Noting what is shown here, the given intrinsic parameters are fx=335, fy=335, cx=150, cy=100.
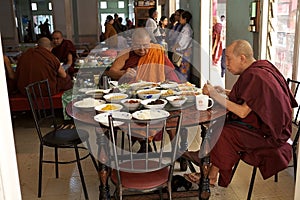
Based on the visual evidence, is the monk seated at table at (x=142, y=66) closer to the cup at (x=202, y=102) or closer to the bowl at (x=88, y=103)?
the bowl at (x=88, y=103)

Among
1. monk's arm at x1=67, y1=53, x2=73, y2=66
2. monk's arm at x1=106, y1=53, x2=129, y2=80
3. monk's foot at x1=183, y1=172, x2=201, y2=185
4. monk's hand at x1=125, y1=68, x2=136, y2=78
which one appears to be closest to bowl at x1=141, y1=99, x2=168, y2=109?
monk's foot at x1=183, y1=172, x2=201, y2=185

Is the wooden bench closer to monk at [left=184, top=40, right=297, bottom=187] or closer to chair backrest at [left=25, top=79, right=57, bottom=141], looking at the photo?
chair backrest at [left=25, top=79, right=57, bottom=141]

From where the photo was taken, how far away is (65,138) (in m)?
2.47

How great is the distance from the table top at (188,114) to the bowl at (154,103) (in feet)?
0.23

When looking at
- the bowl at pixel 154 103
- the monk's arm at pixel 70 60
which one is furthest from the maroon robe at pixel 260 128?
the monk's arm at pixel 70 60

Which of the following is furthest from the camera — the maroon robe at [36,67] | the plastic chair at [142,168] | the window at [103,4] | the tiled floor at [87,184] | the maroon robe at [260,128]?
the window at [103,4]

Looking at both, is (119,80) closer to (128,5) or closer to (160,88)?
(160,88)

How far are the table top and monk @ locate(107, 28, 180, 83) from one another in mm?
1120

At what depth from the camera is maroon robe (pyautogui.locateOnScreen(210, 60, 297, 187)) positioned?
213 cm

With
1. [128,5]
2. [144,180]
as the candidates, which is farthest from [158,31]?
[144,180]

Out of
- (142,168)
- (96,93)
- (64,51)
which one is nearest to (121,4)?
(64,51)

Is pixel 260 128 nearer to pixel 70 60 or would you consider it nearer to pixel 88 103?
pixel 88 103

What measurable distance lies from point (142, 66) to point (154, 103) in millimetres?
1186

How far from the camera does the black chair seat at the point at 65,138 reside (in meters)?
2.40
